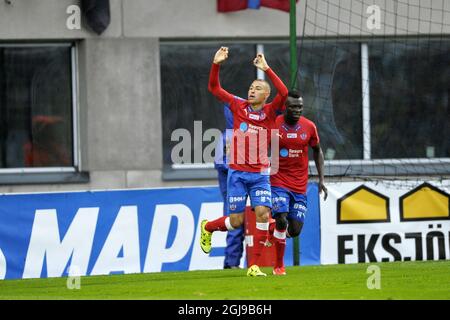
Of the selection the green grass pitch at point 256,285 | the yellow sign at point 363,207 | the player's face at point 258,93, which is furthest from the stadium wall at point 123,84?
the player's face at point 258,93

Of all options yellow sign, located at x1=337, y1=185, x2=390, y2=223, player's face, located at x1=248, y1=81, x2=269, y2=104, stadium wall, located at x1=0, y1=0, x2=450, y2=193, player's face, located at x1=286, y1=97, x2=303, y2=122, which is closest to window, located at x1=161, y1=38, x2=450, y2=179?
stadium wall, located at x1=0, y1=0, x2=450, y2=193

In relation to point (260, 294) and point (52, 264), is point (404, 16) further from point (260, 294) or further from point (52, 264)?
point (260, 294)

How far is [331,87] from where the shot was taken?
21359 mm

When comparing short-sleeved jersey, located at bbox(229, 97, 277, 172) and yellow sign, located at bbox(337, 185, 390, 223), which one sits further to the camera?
yellow sign, located at bbox(337, 185, 390, 223)

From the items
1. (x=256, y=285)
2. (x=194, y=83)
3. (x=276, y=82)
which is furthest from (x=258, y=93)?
(x=194, y=83)

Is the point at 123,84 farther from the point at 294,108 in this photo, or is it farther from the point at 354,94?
the point at 294,108

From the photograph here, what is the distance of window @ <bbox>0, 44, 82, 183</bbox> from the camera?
20.4m

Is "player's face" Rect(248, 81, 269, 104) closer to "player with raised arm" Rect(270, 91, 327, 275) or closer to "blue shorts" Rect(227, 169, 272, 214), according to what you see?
"player with raised arm" Rect(270, 91, 327, 275)

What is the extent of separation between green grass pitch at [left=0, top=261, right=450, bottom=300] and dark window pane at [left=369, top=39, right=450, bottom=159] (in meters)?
5.35

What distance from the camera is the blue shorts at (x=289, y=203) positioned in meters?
15.1

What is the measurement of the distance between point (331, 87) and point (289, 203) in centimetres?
625

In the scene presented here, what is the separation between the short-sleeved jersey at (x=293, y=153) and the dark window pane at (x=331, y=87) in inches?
219
